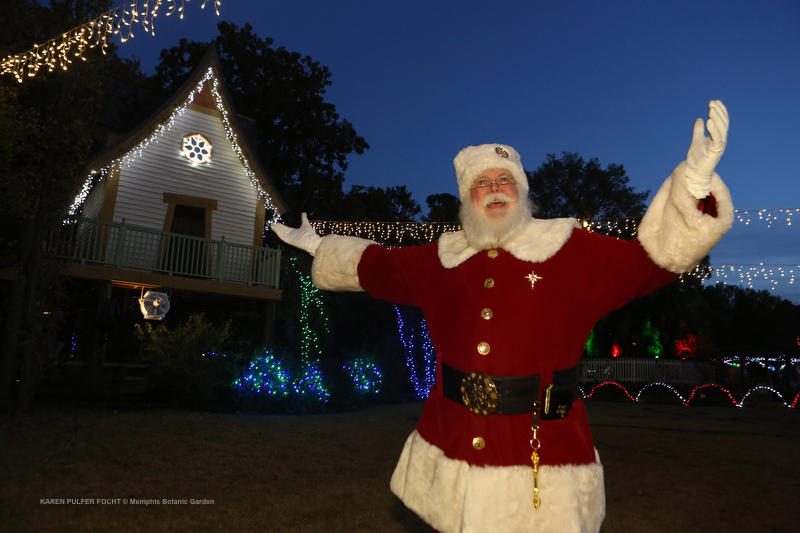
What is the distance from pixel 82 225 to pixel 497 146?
14.0m

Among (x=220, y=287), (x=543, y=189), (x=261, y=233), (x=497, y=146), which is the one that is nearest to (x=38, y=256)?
(x=220, y=287)

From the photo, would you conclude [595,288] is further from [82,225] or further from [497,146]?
[82,225]

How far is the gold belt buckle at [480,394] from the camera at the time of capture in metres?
2.31

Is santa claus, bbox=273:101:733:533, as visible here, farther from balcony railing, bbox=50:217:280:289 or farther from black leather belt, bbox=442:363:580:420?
balcony railing, bbox=50:217:280:289

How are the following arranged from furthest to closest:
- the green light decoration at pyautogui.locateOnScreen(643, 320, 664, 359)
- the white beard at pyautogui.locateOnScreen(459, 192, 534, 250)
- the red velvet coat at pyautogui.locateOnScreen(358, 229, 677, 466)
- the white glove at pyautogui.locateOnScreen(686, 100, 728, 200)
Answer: the green light decoration at pyautogui.locateOnScreen(643, 320, 664, 359) → the white beard at pyautogui.locateOnScreen(459, 192, 534, 250) → the red velvet coat at pyautogui.locateOnScreen(358, 229, 677, 466) → the white glove at pyautogui.locateOnScreen(686, 100, 728, 200)

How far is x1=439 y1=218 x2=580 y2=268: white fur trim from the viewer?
2482mm

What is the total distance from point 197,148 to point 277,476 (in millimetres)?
10529

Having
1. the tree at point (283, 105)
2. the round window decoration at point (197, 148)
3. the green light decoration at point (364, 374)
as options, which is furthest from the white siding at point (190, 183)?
the tree at point (283, 105)

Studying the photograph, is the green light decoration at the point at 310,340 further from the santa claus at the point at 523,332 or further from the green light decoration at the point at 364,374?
the santa claus at the point at 523,332

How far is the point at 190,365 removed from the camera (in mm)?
10875

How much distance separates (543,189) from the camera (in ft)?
103

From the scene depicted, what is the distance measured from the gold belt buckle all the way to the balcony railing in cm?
1037

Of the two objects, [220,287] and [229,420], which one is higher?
[220,287]

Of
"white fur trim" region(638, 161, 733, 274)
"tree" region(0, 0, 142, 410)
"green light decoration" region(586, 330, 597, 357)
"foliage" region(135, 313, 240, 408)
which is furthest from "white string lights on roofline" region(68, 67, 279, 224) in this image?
"green light decoration" region(586, 330, 597, 357)
